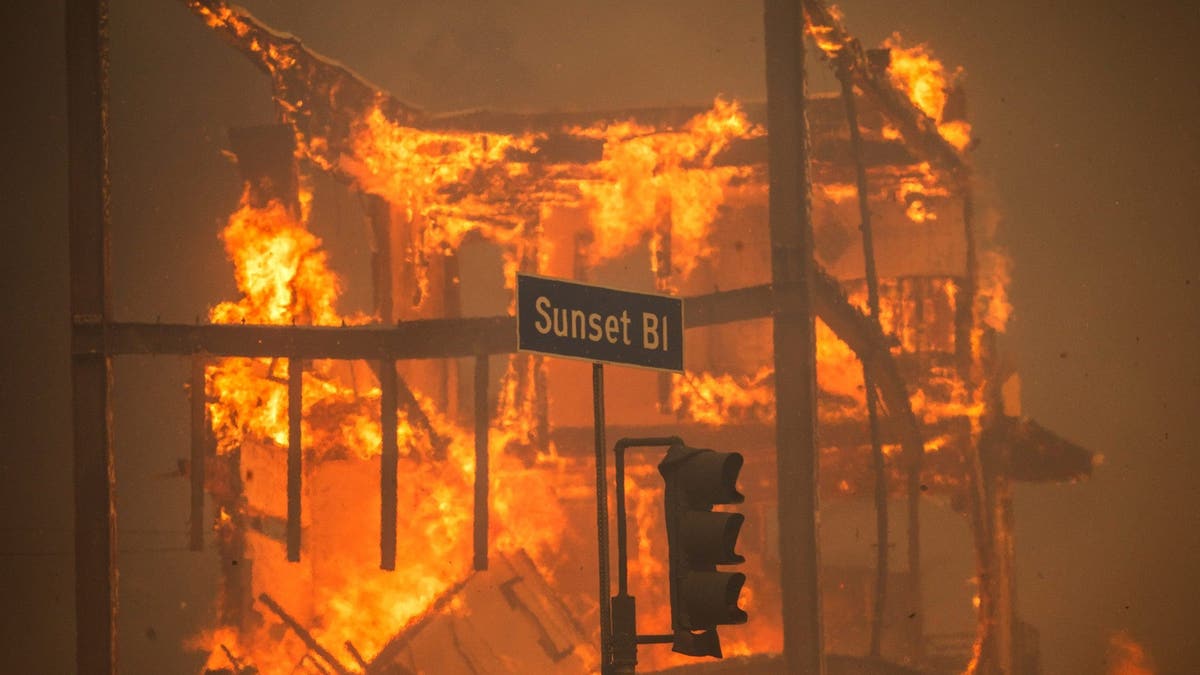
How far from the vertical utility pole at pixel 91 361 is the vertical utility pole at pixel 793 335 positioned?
5.62m

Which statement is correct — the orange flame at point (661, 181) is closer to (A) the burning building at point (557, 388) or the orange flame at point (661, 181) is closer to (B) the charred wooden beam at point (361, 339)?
(A) the burning building at point (557, 388)

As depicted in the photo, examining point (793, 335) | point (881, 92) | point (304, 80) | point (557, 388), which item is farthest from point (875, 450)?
point (304, 80)

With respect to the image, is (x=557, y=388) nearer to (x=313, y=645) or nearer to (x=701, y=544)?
(x=313, y=645)

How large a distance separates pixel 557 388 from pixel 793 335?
937 centimetres

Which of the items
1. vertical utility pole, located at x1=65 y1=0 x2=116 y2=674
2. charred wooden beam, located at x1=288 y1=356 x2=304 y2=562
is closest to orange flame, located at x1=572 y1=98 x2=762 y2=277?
charred wooden beam, located at x1=288 y1=356 x2=304 y2=562

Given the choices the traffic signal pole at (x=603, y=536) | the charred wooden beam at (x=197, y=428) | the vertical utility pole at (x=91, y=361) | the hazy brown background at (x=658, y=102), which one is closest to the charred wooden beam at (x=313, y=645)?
the hazy brown background at (x=658, y=102)

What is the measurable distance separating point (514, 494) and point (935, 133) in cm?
776

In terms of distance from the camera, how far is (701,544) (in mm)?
4914

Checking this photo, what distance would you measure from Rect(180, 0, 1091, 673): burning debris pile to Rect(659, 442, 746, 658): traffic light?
1115 cm

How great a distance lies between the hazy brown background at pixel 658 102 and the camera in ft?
58.6

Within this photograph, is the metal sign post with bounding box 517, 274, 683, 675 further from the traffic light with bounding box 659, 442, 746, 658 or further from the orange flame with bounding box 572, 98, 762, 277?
the orange flame with bounding box 572, 98, 762, 277

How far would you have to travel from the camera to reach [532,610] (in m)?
16.2

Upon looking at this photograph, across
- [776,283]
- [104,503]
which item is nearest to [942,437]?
[776,283]

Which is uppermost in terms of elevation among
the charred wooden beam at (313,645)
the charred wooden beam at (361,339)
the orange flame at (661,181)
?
the orange flame at (661,181)
